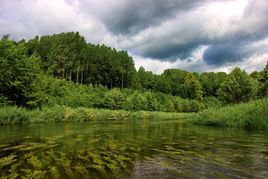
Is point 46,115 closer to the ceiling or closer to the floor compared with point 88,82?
closer to the floor

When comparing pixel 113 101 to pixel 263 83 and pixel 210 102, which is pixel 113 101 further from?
pixel 210 102

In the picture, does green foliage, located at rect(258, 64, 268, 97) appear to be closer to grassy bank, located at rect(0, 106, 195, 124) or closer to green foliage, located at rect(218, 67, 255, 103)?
green foliage, located at rect(218, 67, 255, 103)

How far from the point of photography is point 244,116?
17844 mm

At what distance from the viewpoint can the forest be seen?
87.1 feet

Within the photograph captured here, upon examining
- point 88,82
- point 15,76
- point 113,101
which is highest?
point 88,82

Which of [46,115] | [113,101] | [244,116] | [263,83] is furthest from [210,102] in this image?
[46,115]

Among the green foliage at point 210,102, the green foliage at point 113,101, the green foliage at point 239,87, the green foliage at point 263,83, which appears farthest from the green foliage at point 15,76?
the green foliage at point 210,102

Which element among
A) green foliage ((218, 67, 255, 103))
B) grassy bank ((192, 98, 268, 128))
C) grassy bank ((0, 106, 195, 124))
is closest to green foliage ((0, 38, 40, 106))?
grassy bank ((0, 106, 195, 124))

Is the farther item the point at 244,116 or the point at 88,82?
the point at 88,82

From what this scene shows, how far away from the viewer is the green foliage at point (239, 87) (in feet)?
138

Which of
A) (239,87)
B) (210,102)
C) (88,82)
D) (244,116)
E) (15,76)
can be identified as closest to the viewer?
(244,116)

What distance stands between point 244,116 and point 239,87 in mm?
28781

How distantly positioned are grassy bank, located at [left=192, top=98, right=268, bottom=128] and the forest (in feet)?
79.6

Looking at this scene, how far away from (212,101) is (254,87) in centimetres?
5162
